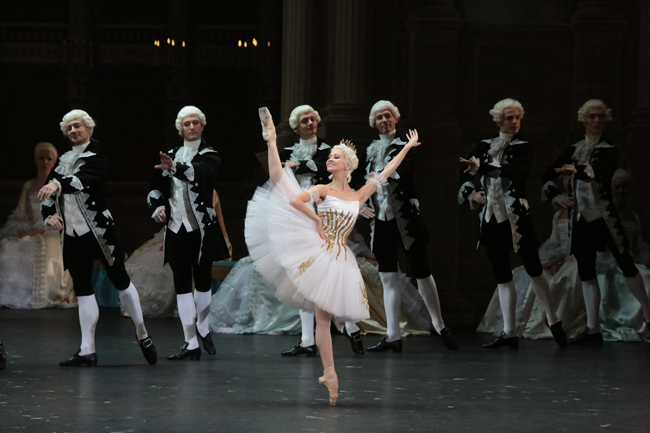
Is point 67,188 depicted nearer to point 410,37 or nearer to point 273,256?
point 273,256

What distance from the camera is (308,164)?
6.52 m

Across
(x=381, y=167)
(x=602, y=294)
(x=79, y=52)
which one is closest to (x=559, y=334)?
(x=602, y=294)

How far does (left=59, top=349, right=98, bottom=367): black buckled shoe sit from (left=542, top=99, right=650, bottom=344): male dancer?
3151 mm

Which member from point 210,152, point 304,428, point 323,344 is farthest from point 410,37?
point 304,428

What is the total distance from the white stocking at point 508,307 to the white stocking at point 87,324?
2.60 metres

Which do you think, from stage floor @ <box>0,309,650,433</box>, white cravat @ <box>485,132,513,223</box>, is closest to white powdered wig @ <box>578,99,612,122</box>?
white cravat @ <box>485,132,513,223</box>

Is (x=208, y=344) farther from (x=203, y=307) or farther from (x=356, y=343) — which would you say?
(x=356, y=343)

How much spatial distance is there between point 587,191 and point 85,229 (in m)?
3.29

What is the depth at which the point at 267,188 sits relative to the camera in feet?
16.5

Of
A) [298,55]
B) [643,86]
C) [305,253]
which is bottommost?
[305,253]

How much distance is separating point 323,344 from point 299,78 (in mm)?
4820

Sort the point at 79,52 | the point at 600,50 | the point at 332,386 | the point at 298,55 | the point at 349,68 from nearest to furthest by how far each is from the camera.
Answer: the point at 332,386 < the point at 349,68 < the point at 600,50 < the point at 298,55 < the point at 79,52

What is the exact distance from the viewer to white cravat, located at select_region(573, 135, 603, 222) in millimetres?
7125

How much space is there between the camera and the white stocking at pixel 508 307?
6.88 metres
